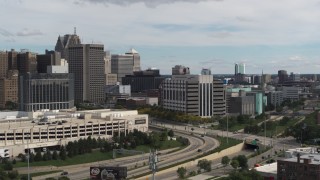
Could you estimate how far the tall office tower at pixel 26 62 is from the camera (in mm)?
180875

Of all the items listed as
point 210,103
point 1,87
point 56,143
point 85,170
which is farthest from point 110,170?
point 1,87

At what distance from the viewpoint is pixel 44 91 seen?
450ft

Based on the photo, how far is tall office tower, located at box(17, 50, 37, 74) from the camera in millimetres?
180875

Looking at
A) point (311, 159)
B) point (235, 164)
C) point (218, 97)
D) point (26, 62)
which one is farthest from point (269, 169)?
point (26, 62)

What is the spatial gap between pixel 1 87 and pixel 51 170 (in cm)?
10639

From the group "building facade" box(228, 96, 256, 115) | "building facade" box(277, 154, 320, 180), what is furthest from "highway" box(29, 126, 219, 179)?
"building facade" box(228, 96, 256, 115)

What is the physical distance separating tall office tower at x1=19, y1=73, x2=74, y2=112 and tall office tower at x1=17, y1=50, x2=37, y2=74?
42.8 metres

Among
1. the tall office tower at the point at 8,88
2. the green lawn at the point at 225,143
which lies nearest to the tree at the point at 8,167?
the green lawn at the point at 225,143

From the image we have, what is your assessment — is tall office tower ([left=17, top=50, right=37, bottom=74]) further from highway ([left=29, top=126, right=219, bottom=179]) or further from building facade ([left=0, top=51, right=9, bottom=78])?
highway ([left=29, top=126, right=219, bottom=179])

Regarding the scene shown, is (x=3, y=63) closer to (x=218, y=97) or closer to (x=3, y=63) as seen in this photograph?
(x=3, y=63)

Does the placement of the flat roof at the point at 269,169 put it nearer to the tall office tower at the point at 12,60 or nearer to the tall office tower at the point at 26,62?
the tall office tower at the point at 26,62

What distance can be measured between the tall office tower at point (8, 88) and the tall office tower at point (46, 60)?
48.9 feet

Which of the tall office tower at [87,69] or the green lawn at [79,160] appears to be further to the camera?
the tall office tower at [87,69]

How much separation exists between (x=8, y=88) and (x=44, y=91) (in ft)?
113
